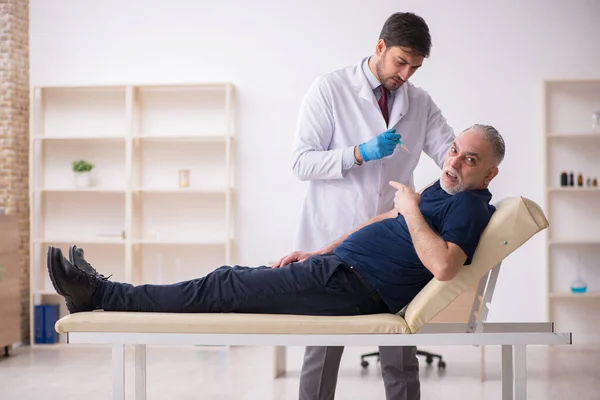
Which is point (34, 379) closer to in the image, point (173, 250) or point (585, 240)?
point (173, 250)

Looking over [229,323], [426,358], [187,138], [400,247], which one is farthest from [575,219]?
[229,323]

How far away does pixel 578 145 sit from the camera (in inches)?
206

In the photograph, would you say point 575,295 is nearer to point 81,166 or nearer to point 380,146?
point 380,146

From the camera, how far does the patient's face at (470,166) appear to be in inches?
83.9

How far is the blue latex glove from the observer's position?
7.68 ft

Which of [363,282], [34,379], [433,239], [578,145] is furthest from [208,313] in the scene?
[578,145]

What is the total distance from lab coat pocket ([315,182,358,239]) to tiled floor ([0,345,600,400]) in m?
1.23

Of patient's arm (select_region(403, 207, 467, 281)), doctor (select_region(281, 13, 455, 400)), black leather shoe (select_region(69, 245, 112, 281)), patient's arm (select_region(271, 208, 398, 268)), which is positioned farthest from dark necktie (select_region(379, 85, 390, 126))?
black leather shoe (select_region(69, 245, 112, 281))

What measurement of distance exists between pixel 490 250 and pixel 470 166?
0.26 metres

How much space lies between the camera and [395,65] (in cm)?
243

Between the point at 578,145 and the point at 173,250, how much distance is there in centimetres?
292

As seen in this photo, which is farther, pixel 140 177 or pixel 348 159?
pixel 140 177

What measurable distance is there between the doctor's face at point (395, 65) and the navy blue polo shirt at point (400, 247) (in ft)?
1.37

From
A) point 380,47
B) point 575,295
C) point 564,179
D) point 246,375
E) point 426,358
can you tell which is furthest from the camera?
point 564,179
